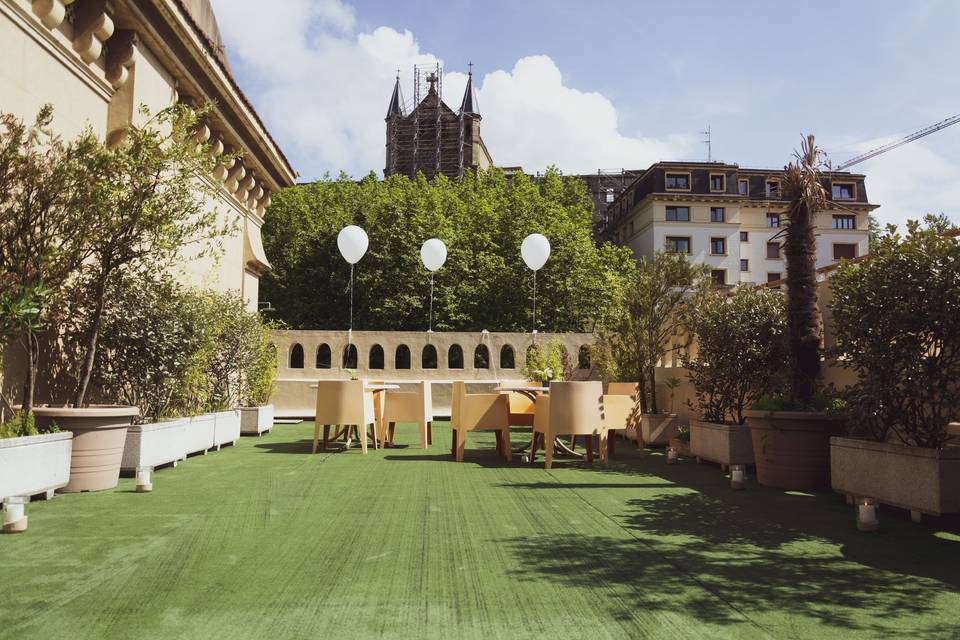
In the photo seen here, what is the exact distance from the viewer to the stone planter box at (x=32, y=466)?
4.48 m

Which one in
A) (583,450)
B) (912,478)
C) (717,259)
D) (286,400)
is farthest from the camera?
(717,259)

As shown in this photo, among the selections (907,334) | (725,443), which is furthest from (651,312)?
(907,334)

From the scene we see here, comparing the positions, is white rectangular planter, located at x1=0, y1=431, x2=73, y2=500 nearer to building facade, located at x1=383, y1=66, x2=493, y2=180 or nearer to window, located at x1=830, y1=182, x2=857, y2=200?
window, located at x1=830, y1=182, x2=857, y2=200

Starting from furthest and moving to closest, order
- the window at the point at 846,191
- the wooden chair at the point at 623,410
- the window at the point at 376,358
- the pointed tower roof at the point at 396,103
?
the pointed tower roof at the point at 396,103, the window at the point at 846,191, the window at the point at 376,358, the wooden chair at the point at 623,410

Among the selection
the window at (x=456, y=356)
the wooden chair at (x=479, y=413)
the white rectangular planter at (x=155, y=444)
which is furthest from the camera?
the window at (x=456, y=356)

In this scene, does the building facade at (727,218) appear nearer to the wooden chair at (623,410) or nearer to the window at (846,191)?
the window at (846,191)

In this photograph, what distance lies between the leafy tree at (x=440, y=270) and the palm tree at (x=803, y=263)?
23588mm

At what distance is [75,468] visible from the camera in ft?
17.4

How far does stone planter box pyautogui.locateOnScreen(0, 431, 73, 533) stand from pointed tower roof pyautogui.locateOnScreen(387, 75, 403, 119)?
74.0 meters

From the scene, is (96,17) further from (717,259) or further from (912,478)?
(717,259)

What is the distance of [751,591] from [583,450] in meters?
6.22

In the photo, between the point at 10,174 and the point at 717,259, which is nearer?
the point at 10,174

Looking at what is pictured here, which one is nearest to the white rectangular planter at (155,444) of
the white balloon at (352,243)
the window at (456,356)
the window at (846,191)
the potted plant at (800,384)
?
the potted plant at (800,384)

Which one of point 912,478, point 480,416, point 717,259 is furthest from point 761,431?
point 717,259
